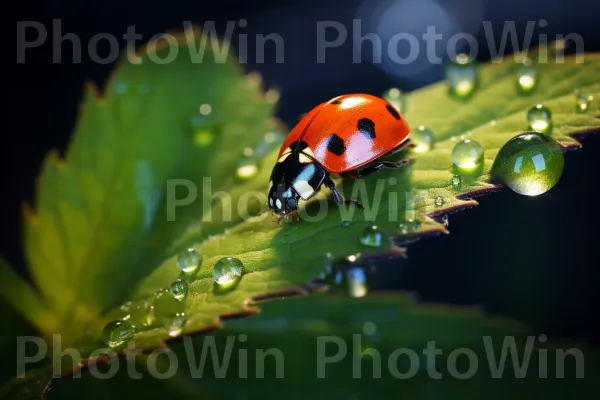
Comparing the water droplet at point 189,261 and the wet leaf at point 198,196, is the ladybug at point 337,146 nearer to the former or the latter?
the wet leaf at point 198,196

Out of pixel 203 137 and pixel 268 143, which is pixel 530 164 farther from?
pixel 203 137

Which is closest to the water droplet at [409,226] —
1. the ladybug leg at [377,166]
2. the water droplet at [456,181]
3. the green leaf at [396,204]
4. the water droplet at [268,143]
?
the green leaf at [396,204]

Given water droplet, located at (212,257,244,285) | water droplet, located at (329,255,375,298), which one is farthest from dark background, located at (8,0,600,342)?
water droplet, located at (212,257,244,285)

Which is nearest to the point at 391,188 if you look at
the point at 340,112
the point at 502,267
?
the point at 340,112

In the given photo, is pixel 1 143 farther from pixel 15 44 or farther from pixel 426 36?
pixel 426 36

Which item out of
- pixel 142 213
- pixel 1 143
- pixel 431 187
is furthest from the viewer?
pixel 1 143

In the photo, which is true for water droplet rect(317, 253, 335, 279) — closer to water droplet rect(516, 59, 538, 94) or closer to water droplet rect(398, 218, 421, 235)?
water droplet rect(398, 218, 421, 235)
